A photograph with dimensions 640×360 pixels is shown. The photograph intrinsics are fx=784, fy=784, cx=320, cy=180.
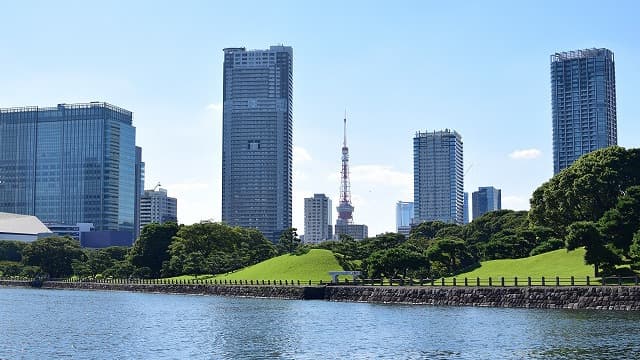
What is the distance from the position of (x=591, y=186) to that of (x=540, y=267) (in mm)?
21517

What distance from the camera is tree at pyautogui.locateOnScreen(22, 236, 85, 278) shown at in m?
186

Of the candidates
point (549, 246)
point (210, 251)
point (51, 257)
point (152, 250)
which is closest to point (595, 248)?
point (549, 246)

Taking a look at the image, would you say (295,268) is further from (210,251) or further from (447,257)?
(210,251)

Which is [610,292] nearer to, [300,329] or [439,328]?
[439,328]

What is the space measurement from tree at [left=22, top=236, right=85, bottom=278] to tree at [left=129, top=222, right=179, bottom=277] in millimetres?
23549

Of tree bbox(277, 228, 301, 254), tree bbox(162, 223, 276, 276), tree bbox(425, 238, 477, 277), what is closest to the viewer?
tree bbox(425, 238, 477, 277)

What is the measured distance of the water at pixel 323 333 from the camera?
170 feet

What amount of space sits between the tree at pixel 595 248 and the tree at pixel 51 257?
133 m

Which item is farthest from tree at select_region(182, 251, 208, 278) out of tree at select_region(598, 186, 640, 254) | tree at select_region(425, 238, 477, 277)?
tree at select_region(598, 186, 640, 254)

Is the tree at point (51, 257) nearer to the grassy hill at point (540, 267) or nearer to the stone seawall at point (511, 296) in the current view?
the stone seawall at point (511, 296)

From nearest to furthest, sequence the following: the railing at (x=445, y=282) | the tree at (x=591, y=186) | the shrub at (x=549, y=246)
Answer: the railing at (x=445, y=282)
the shrub at (x=549, y=246)
the tree at (x=591, y=186)

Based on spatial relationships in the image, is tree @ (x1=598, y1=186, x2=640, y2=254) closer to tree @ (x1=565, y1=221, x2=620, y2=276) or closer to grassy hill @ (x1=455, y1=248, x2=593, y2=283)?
tree @ (x1=565, y1=221, x2=620, y2=276)

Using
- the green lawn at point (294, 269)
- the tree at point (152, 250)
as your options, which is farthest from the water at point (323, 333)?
the tree at point (152, 250)

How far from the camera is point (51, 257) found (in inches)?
7338
